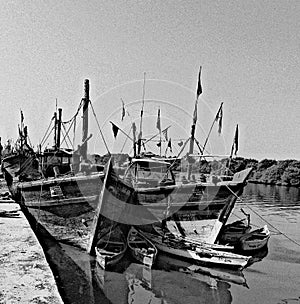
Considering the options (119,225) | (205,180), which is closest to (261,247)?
(205,180)

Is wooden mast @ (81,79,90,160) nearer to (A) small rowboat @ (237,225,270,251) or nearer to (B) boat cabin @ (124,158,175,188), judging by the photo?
(B) boat cabin @ (124,158,175,188)

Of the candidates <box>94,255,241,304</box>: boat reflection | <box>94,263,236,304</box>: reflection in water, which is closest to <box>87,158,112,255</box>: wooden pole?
<box>94,255,241,304</box>: boat reflection

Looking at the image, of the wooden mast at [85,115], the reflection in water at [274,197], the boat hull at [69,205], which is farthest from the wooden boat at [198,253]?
the reflection in water at [274,197]

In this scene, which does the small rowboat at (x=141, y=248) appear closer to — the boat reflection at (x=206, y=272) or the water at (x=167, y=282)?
the water at (x=167, y=282)

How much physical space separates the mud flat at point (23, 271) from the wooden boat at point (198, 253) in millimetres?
5474

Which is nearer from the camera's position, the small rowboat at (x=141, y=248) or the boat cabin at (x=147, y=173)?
the small rowboat at (x=141, y=248)

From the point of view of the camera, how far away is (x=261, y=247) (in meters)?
18.2

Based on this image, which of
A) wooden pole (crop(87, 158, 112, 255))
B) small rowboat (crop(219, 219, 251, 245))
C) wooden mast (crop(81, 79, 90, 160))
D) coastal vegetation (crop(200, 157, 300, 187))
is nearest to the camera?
wooden pole (crop(87, 158, 112, 255))

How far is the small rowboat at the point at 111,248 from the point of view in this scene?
13031 millimetres

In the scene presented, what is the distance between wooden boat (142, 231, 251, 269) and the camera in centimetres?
1389

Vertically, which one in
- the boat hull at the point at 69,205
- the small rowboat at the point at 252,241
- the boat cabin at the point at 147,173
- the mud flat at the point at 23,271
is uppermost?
the boat cabin at the point at 147,173

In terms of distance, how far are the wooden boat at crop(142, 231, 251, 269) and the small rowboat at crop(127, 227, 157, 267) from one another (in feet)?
1.78

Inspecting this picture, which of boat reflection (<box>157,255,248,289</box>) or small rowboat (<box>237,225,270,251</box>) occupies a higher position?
small rowboat (<box>237,225,270,251</box>)

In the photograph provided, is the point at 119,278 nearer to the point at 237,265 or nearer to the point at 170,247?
the point at 170,247
